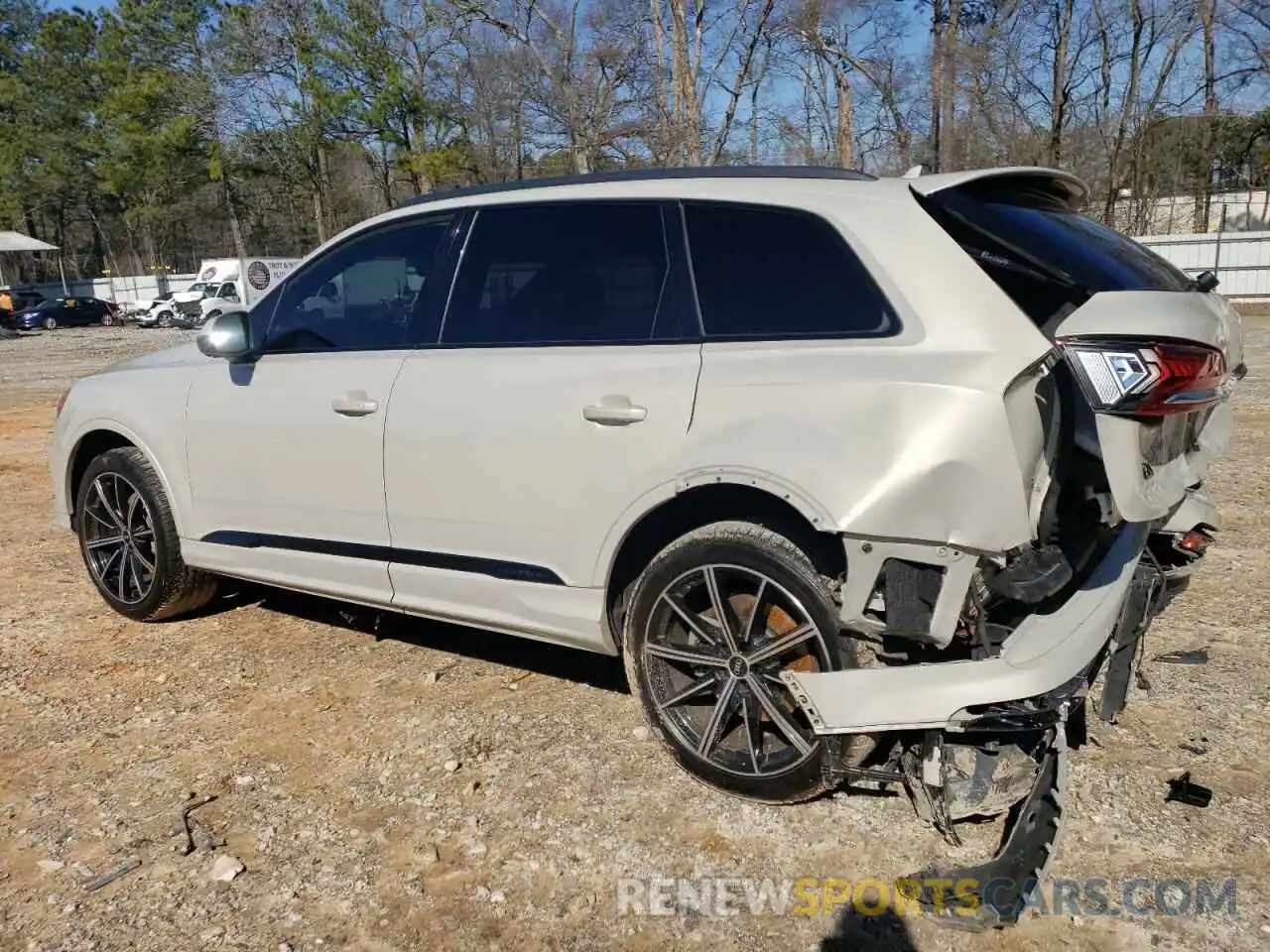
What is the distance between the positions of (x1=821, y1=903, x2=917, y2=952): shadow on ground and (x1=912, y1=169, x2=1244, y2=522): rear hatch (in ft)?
4.05

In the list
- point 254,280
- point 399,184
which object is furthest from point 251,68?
point 254,280

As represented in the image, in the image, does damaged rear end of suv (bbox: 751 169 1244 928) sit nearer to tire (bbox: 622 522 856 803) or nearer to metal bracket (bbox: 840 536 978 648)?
metal bracket (bbox: 840 536 978 648)

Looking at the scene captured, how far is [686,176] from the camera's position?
11.2ft

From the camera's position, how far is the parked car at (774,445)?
270cm

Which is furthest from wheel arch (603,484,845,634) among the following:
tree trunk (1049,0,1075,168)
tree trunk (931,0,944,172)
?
tree trunk (1049,0,1075,168)

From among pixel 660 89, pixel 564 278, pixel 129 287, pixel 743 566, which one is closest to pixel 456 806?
pixel 743 566

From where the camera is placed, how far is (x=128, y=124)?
46062 millimetres

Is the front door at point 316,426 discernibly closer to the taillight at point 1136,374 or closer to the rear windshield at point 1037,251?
the rear windshield at point 1037,251

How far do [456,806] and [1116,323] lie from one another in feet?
7.84

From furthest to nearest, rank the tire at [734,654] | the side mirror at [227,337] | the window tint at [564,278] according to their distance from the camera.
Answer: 1. the side mirror at [227,337]
2. the window tint at [564,278]
3. the tire at [734,654]

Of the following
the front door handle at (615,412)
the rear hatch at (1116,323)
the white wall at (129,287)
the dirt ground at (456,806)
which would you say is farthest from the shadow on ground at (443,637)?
the white wall at (129,287)

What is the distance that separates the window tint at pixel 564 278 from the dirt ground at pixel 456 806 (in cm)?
144

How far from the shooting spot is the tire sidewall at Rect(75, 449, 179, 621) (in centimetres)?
462

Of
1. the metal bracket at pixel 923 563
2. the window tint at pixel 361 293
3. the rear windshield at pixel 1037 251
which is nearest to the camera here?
the metal bracket at pixel 923 563
